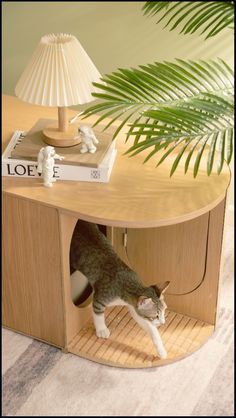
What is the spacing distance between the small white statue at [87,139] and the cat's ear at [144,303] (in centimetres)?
41

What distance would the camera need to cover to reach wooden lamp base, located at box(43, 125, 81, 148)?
1.79m

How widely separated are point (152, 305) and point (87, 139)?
47 centimetres

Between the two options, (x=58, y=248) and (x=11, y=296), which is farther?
(x=11, y=296)

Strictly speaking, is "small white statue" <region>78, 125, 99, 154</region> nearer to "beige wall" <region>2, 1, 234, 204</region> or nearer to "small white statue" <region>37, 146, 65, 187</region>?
"small white statue" <region>37, 146, 65, 187</region>

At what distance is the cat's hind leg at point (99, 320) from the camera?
1.87 metres

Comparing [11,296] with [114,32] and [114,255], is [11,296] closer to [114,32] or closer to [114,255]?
[114,255]

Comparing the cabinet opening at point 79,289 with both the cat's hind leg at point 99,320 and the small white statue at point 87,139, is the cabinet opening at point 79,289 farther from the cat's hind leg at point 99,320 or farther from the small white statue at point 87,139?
the small white statue at point 87,139

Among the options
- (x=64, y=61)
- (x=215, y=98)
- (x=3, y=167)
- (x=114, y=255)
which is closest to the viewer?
(x=215, y=98)

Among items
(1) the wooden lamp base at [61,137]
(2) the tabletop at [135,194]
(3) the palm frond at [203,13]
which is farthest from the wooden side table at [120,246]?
(3) the palm frond at [203,13]

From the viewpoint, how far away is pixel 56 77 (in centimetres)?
166

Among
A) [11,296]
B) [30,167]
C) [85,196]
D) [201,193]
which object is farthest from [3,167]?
[201,193]

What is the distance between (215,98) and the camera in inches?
61.5

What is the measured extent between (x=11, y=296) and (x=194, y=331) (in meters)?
0.55

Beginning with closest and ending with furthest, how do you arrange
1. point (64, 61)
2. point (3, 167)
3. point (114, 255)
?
1. point (64, 61)
2. point (3, 167)
3. point (114, 255)
